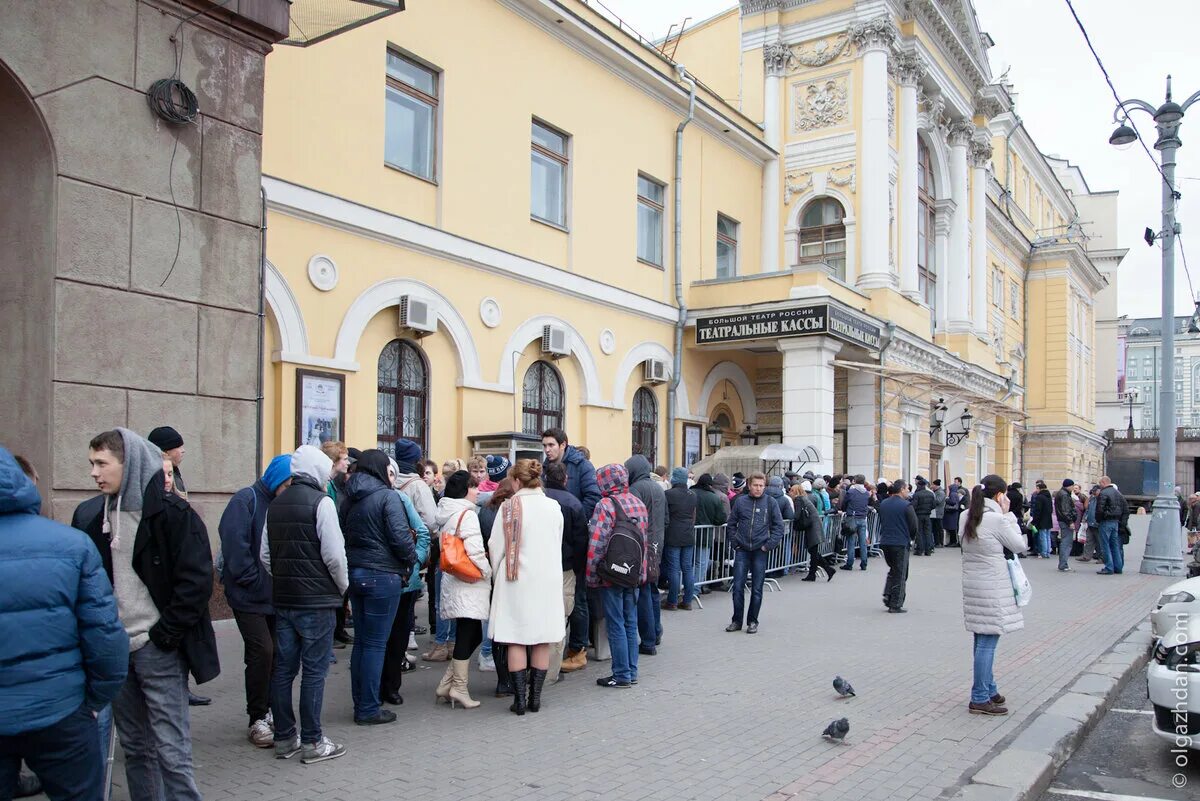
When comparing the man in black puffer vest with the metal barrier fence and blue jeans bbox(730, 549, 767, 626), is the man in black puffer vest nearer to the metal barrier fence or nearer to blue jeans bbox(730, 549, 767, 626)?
blue jeans bbox(730, 549, 767, 626)

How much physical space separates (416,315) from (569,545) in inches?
258

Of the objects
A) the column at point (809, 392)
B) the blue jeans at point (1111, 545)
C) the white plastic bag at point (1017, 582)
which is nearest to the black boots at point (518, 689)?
the white plastic bag at point (1017, 582)

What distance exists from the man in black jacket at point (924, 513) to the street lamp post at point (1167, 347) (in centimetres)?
400

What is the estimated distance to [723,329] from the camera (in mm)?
19375

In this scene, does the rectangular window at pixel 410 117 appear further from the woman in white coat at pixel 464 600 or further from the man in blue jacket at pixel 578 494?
the woman in white coat at pixel 464 600

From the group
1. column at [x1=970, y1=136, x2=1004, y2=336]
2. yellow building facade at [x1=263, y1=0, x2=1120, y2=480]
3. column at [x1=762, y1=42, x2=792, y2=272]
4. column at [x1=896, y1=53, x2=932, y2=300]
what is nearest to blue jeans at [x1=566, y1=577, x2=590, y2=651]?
yellow building facade at [x1=263, y1=0, x2=1120, y2=480]

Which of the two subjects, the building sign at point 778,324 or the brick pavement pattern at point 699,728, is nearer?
the brick pavement pattern at point 699,728

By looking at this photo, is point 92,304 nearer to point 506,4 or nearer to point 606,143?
point 506,4

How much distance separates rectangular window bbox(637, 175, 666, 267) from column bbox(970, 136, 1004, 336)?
14674 millimetres

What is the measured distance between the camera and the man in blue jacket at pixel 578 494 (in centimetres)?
808

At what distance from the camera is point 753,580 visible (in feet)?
32.3

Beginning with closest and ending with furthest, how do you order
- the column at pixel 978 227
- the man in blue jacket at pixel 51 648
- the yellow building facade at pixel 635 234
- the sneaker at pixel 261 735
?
1. the man in blue jacket at pixel 51 648
2. the sneaker at pixel 261 735
3. the yellow building facade at pixel 635 234
4. the column at pixel 978 227

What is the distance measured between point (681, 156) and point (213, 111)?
13.2 metres

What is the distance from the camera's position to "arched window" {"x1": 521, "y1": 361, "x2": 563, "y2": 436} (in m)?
15.8
